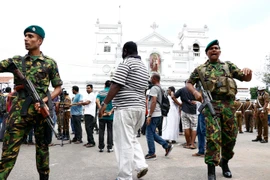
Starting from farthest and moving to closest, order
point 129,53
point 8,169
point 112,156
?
point 112,156
point 129,53
point 8,169

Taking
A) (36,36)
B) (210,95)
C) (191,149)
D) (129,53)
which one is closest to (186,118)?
(191,149)

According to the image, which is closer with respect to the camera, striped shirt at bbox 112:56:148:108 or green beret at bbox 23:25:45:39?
green beret at bbox 23:25:45:39

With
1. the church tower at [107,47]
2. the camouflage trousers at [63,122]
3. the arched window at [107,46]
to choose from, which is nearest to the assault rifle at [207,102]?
the camouflage trousers at [63,122]

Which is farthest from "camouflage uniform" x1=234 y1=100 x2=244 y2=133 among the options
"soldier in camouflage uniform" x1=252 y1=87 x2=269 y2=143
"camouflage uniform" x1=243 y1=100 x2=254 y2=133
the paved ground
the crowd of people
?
the crowd of people

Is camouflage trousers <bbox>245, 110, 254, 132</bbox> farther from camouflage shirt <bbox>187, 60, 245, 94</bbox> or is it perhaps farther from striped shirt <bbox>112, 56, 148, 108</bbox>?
striped shirt <bbox>112, 56, 148, 108</bbox>

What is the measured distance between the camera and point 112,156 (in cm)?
543

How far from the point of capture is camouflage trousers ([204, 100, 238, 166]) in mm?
3357

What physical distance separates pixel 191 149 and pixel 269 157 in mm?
1784

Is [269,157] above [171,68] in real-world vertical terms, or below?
below

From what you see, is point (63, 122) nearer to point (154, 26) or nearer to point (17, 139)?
point (17, 139)

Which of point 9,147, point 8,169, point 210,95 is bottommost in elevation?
point 8,169

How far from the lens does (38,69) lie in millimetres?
2834

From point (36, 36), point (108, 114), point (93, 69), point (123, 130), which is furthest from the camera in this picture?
point (93, 69)

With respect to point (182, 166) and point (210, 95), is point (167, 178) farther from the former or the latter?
point (210, 95)
